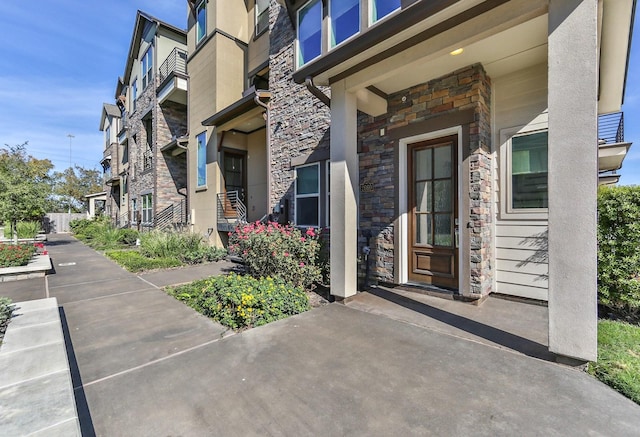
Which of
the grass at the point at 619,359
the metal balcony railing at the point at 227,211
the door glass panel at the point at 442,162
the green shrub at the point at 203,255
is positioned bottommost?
the grass at the point at 619,359

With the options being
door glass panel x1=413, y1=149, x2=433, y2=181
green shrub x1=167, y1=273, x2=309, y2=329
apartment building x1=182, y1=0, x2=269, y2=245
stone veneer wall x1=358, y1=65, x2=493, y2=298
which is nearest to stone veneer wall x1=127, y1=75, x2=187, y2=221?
apartment building x1=182, y1=0, x2=269, y2=245

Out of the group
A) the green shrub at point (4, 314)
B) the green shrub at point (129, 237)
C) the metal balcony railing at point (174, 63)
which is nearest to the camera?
the green shrub at point (4, 314)

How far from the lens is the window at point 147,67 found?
50.8 ft

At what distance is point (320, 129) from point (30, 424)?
6370 millimetres

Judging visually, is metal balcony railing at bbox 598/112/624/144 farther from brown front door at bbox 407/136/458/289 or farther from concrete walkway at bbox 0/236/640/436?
concrete walkway at bbox 0/236/640/436

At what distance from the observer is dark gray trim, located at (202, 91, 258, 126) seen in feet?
27.7

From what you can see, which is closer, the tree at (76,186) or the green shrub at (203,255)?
the green shrub at (203,255)

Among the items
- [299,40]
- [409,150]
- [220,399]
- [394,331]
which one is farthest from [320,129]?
[220,399]

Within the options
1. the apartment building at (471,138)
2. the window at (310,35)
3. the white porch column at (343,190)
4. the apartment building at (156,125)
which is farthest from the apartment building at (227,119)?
the white porch column at (343,190)

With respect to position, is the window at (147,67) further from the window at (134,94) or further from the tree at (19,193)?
the tree at (19,193)

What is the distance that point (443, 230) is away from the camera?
4.96 metres

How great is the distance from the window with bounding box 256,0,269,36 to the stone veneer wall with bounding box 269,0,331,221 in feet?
5.43

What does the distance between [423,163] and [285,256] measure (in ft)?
10.0

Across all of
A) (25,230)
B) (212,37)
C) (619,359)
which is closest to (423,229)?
(619,359)
